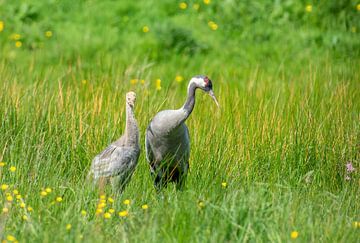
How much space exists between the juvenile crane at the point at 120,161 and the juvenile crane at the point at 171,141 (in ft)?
0.88

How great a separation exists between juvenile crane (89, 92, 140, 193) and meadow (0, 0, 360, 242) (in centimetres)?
13

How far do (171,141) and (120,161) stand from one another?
2.06 feet

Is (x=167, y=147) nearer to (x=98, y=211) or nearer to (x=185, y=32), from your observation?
(x=98, y=211)

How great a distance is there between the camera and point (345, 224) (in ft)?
19.2

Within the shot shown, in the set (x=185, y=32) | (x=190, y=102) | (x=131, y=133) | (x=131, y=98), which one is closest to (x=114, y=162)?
(x=131, y=133)

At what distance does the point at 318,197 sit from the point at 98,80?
10.1 feet

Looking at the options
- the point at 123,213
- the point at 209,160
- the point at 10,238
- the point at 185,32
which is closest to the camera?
the point at 10,238

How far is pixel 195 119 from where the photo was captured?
812cm

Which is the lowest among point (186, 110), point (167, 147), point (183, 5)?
point (167, 147)

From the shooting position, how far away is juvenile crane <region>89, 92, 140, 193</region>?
6.56m

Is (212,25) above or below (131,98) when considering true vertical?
below

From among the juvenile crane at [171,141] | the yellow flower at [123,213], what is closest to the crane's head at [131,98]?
the juvenile crane at [171,141]

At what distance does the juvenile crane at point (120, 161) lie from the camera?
21.5 feet

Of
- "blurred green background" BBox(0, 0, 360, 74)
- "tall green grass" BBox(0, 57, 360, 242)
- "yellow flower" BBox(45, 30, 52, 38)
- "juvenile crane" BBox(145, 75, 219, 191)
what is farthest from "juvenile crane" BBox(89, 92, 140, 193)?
"yellow flower" BBox(45, 30, 52, 38)
